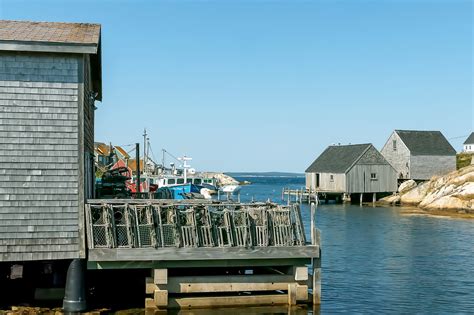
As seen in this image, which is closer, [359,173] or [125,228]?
[125,228]

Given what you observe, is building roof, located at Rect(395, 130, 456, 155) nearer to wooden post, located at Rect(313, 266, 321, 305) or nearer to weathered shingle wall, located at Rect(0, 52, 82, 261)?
wooden post, located at Rect(313, 266, 321, 305)

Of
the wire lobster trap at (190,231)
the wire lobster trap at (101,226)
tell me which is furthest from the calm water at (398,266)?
the wire lobster trap at (101,226)

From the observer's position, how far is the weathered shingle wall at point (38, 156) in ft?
62.4

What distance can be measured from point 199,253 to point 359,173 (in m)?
63.2

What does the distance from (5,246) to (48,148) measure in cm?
283

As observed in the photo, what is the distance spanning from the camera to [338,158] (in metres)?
85.9

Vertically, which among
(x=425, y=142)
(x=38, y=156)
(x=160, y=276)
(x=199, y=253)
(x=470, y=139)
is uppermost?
(x=470, y=139)

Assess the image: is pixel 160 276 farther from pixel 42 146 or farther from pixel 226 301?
pixel 42 146

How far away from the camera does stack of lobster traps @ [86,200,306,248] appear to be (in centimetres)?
1977

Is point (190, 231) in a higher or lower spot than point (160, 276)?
higher

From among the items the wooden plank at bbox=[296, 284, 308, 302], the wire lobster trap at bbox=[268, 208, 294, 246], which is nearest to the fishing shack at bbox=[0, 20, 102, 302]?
the wire lobster trap at bbox=[268, 208, 294, 246]

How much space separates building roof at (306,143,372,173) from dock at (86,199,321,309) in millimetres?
60680

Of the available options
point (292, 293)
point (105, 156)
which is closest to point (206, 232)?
point (292, 293)

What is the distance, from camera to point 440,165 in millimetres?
87125
